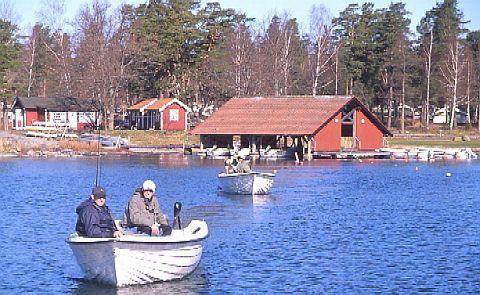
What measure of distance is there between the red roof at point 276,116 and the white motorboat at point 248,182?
3063cm

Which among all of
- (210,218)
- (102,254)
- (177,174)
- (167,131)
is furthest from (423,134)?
(102,254)

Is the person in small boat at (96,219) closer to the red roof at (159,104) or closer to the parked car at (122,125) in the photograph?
→ the red roof at (159,104)

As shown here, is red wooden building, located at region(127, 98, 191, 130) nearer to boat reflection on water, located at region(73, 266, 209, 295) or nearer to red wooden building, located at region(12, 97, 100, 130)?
→ red wooden building, located at region(12, 97, 100, 130)

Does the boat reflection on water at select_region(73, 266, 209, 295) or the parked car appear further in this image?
the parked car

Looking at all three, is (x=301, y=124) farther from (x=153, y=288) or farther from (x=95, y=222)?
(x=95, y=222)

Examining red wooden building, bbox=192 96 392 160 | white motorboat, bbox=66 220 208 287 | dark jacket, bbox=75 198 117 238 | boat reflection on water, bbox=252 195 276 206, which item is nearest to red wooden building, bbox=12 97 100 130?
red wooden building, bbox=192 96 392 160

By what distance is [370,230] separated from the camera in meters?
30.7

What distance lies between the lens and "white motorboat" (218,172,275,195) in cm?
4169

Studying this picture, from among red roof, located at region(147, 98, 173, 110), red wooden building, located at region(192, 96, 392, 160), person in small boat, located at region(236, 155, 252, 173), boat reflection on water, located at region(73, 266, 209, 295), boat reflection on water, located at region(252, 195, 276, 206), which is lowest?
boat reflection on water, located at region(73, 266, 209, 295)

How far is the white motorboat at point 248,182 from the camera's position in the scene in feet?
137

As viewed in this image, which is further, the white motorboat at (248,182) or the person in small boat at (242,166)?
the person in small boat at (242,166)

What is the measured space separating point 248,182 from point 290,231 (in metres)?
11.7

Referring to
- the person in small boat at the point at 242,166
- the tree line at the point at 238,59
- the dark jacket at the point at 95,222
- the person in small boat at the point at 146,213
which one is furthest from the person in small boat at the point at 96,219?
the tree line at the point at 238,59

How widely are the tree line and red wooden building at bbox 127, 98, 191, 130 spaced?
3580mm
